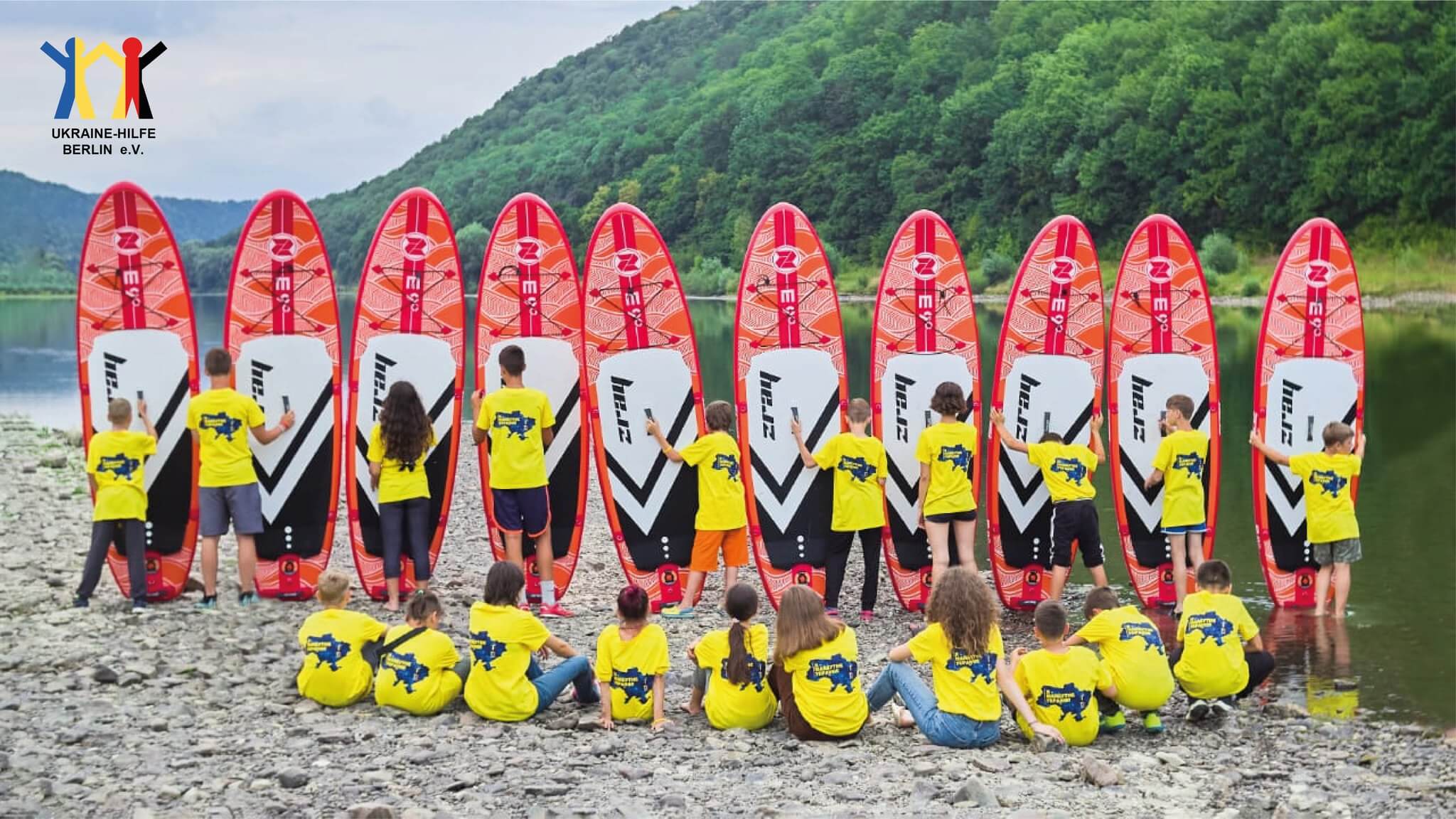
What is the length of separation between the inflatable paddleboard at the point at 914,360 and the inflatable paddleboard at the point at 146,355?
182 inches

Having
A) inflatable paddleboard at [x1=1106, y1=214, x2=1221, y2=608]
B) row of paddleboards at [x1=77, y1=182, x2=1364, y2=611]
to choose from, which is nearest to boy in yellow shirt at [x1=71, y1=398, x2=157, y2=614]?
row of paddleboards at [x1=77, y1=182, x2=1364, y2=611]

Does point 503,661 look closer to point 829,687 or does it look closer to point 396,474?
point 829,687

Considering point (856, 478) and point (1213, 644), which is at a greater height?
point (856, 478)

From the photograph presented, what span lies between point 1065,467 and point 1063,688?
2972mm

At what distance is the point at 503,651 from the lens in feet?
22.7

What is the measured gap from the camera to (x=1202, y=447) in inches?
384

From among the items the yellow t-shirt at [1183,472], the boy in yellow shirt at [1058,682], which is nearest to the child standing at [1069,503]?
the yellow t-shirt at [1183,472]

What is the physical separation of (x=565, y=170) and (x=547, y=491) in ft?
252

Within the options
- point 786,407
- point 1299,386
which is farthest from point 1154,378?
point 786,407

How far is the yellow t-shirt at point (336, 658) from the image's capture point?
7094 millimetres

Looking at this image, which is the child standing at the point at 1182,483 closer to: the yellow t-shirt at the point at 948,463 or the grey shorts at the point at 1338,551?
the grey shorts at the point at 1338,551

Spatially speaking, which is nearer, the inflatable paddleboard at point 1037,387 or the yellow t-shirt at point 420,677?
the yellow t-shirt at point 420,677

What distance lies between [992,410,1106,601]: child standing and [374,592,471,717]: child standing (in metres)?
4.31

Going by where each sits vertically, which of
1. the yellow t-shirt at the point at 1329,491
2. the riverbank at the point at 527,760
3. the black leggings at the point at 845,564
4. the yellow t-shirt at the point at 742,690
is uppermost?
the yellow t-shirt at the point at 1329,491
